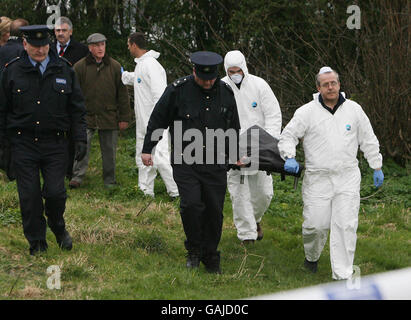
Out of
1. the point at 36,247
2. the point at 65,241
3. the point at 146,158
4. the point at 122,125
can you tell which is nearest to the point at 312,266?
the point at 146,158

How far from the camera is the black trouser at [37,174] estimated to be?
634 centimetres

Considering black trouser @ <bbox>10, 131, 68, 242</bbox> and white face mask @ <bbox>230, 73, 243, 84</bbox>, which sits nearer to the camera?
black trouser @ <bbox>10, 131, 68, 242</bbox>

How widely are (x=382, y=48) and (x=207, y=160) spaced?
5.96m

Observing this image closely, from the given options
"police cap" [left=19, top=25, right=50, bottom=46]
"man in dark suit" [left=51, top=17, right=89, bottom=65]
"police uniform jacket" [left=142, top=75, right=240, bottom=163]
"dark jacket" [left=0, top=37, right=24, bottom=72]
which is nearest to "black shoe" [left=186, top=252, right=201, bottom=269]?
"police uniform jacket" [left=142, top=75, right=240, bottom=163]

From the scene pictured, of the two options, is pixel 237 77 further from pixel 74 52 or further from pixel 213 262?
pixel 74 52

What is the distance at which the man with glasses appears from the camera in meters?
6.49

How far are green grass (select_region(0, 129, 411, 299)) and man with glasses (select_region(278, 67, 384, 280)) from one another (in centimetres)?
51

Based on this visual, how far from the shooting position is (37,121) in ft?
20.6

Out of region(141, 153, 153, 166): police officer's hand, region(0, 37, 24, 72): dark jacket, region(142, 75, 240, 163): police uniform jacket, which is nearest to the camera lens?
region(142, 75, 240, 163): police uniform jacket

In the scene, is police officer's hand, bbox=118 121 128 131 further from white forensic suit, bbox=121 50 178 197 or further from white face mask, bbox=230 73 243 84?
white face mask, bbox=230 73 243 84

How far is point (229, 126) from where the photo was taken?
21.5 feet
